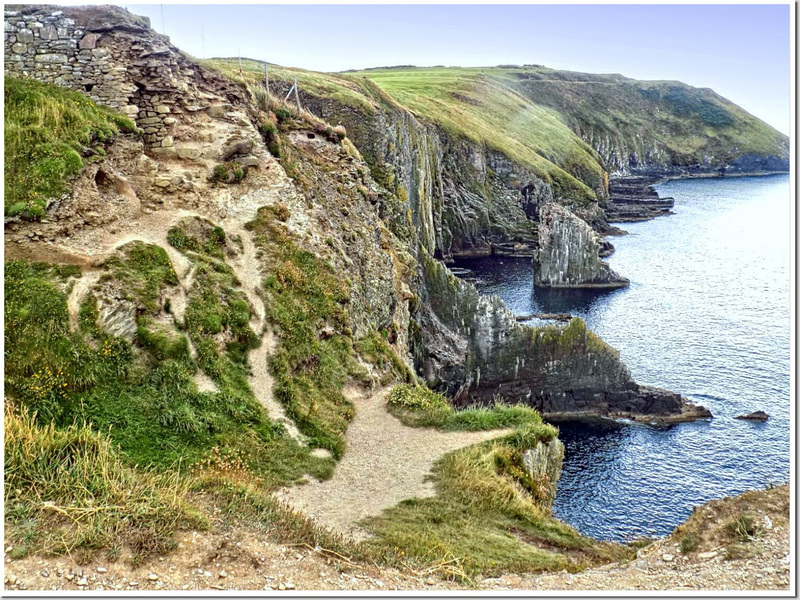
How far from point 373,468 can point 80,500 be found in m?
11.4

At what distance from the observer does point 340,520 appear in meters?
19.7

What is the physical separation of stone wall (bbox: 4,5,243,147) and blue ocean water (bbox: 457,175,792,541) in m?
37.3

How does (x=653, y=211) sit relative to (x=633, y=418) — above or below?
above

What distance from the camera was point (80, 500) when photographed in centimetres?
1457

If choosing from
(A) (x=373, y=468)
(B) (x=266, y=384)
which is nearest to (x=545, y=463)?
(A) (x=373, y=468)

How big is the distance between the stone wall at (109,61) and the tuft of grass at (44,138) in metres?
1.13

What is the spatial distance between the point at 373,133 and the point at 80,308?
64483 mm

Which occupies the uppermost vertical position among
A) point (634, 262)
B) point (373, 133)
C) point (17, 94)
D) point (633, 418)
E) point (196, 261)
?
point (373, 133)

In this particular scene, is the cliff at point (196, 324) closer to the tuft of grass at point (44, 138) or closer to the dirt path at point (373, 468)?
the tuft of grass at point (44, 138)

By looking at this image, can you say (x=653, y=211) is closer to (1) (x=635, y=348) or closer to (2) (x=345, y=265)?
(1) (x=635, y=348)

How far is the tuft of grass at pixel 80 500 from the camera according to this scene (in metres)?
13.5

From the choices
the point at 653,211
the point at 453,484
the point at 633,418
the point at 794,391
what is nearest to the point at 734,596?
the point at 794,391

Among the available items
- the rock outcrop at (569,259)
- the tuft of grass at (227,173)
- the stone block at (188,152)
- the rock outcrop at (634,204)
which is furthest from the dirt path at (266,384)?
the rock outcrop at (634,204)

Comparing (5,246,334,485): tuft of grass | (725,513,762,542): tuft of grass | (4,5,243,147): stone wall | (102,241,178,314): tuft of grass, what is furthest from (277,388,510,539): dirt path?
(4,5,243,147): stone wall
